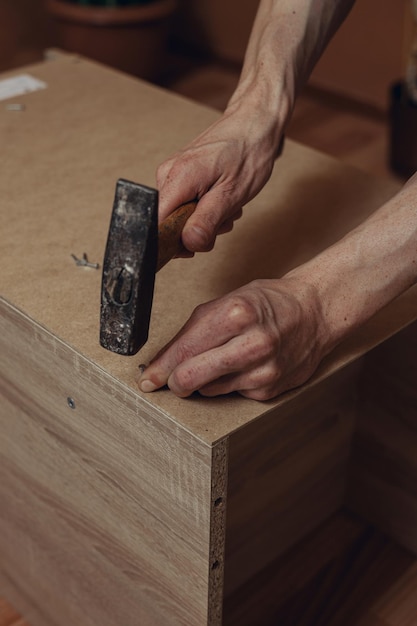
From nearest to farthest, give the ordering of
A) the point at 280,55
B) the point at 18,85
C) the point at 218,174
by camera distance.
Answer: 1. the point at 218,174
2. the point at 280,55
3. the point at 18,85

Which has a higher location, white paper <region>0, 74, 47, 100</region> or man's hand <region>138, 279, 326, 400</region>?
man's hand <region>138, 279, 326, 400</region>

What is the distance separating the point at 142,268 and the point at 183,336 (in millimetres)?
93

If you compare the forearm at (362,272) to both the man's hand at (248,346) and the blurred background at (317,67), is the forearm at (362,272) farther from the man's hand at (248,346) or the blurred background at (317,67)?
the blurred background at (317,67)

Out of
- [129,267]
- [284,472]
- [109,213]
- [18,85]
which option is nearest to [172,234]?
[129,267]

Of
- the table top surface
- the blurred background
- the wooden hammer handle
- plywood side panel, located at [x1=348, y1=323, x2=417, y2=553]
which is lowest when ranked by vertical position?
the blurred background

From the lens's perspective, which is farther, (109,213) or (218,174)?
(109,213)

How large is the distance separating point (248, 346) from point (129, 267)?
13cm

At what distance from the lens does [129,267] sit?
778 millimetres

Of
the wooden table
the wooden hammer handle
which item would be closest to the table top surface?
the wooden table

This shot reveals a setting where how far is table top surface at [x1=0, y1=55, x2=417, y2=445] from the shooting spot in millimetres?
921

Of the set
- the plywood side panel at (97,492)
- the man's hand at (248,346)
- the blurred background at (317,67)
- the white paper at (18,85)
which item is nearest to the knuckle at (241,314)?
the man's hand at (248,346)

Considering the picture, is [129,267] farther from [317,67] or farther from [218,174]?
[317,67]

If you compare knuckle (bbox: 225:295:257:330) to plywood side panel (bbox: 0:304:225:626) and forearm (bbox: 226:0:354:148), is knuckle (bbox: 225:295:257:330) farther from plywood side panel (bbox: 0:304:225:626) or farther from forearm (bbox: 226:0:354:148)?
forearm (bbox: 226:0:354:148)

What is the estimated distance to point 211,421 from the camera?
82 cm
